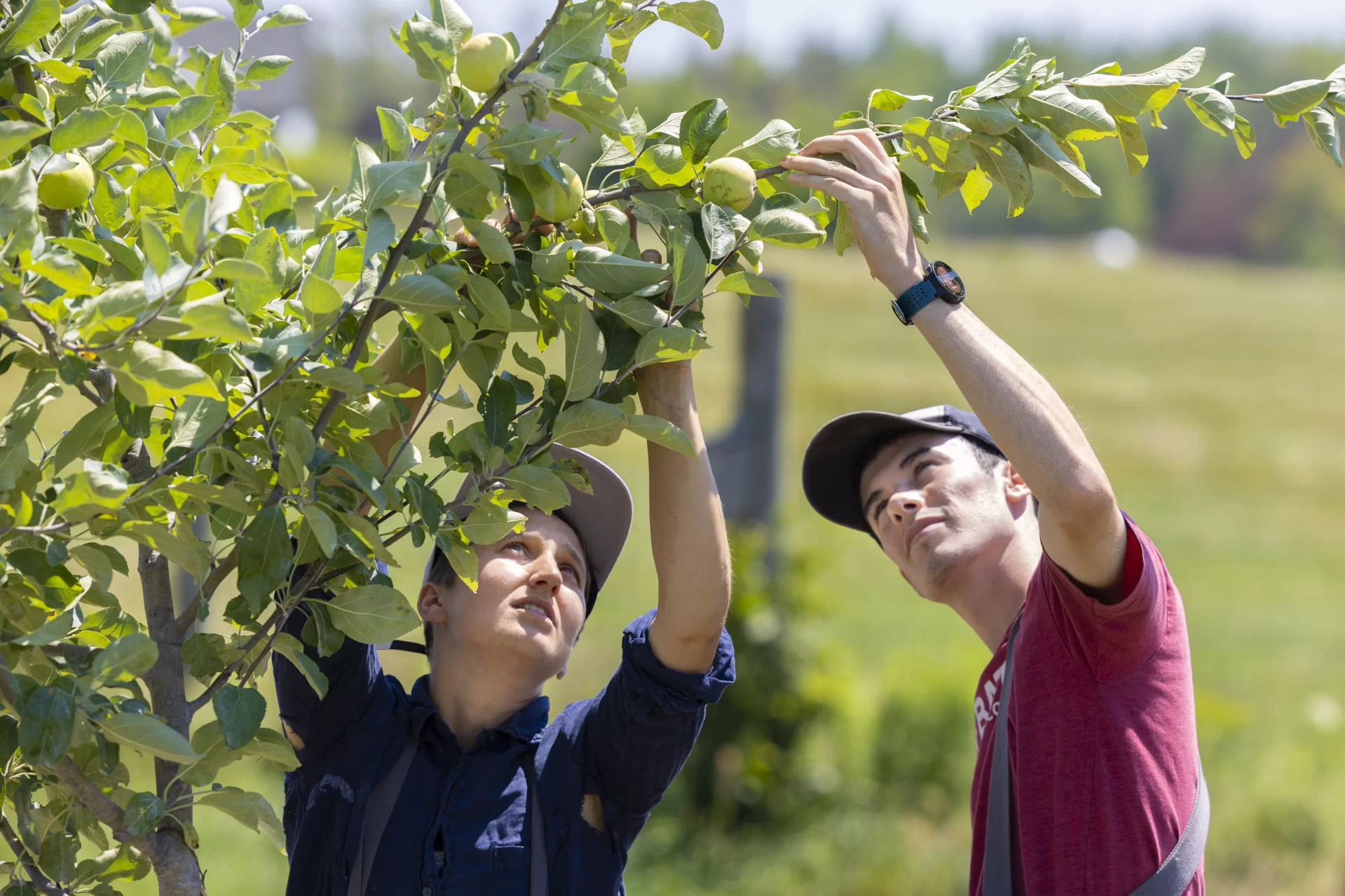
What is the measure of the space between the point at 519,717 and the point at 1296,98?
1.24 meters

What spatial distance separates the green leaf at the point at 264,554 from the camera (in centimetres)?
116

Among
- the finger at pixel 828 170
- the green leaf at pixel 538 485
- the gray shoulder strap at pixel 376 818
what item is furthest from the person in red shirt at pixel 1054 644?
the gray shoulder strap at pixel 376 818

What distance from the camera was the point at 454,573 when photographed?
5.95ft

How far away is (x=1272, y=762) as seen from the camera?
493 centimetres

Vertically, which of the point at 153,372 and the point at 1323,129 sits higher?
the point at 1323,129

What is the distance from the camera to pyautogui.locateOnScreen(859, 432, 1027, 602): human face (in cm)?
188

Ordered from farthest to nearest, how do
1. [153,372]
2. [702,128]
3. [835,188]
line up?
[835,188]
[702,128]
[153,372]

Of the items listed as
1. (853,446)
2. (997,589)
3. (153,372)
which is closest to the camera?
(153,372)

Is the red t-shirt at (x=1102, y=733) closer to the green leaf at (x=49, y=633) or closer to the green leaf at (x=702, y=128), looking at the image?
the green leaf at (x=702, y=128)

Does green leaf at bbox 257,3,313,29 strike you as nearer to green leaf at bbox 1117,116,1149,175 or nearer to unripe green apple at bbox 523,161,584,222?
unripe green apple at bbox 523,161,584,222

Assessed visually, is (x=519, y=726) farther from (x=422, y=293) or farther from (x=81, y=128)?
(x=81, y=128)

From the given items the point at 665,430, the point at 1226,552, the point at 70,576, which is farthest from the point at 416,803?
the point at 1226,552

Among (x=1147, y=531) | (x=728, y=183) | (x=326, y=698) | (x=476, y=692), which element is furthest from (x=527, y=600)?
(x=1147, y=531)

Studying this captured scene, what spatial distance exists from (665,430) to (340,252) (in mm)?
363
